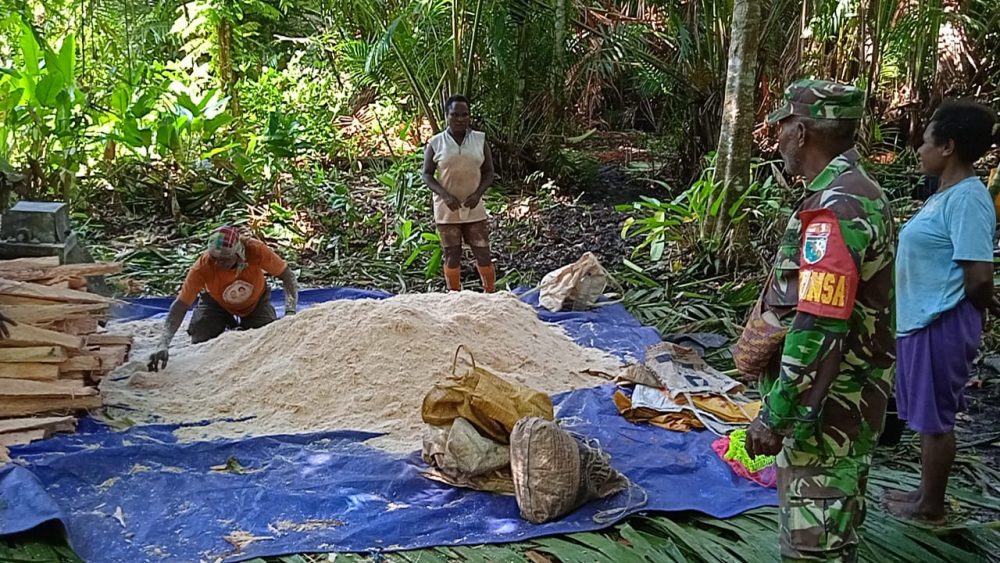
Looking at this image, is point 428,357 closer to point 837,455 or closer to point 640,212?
point 837,455

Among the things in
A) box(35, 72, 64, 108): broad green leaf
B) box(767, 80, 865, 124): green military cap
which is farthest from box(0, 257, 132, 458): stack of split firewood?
box(35, 72, 64, 108): broad green leaf

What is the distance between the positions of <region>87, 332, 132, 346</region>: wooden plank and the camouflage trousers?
129 inches

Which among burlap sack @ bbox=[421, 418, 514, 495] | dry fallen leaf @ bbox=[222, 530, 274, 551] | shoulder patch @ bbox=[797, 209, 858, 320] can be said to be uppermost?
shoulder patch @ bbox=[797, 209, 858, 320]

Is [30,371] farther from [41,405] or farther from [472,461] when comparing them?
[472,461]

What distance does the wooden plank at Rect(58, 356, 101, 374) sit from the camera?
155 inches

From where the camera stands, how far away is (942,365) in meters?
2.85

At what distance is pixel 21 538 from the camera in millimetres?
2967

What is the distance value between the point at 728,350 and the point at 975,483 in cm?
160

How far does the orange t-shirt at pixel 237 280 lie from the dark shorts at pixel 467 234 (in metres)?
1.32

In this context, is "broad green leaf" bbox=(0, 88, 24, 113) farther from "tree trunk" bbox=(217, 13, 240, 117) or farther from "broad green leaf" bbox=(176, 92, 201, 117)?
"tree trunk" bbox=(217, 13, 240, 117)

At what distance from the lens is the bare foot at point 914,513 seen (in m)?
3.00

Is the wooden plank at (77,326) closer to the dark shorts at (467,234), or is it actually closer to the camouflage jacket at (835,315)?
the dark shorts at (467,234)

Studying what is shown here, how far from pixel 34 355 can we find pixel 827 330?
3.19m

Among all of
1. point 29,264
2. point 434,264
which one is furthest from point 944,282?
point 434,264
